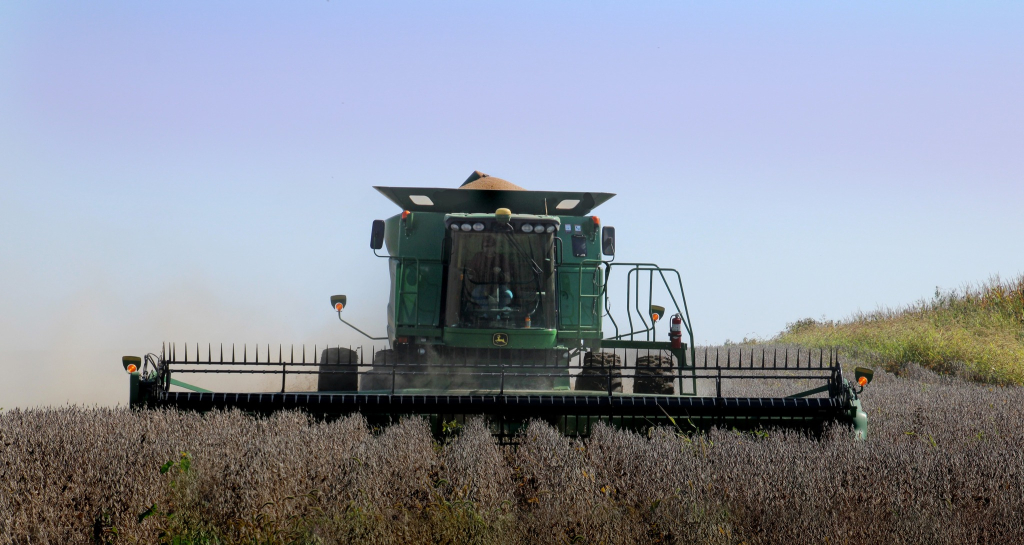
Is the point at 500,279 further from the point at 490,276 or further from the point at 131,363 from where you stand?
the point at 131,363

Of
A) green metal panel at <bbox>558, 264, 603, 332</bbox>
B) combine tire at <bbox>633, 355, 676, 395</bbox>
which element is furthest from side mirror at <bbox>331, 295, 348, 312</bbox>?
combine tire at <bbox>633, 355, 676, 395</bbox>

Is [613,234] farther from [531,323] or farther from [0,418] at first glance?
[0,418]

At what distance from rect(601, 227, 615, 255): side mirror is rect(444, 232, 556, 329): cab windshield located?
0.52m

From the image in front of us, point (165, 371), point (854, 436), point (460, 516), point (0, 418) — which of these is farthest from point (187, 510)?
point (854, 436)

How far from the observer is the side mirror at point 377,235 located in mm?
9508

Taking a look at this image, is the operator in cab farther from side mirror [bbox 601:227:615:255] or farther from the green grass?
the green grass

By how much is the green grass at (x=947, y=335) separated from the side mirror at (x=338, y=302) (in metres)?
11.6

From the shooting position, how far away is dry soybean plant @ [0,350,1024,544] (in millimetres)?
4277

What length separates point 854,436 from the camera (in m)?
6.82

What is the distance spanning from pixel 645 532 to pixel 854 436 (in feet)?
10.2

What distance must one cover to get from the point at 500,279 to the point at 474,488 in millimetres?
4394

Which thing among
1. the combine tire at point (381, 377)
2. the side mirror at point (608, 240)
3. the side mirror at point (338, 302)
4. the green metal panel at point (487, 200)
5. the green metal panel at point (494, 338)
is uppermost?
the green metal panel at point (487, 200)

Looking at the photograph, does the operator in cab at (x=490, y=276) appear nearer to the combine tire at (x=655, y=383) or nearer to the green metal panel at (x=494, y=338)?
the green metal panel at (x=494, y=338)

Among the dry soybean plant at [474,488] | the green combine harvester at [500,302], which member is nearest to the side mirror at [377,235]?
the green combine harvester at [500,302]
